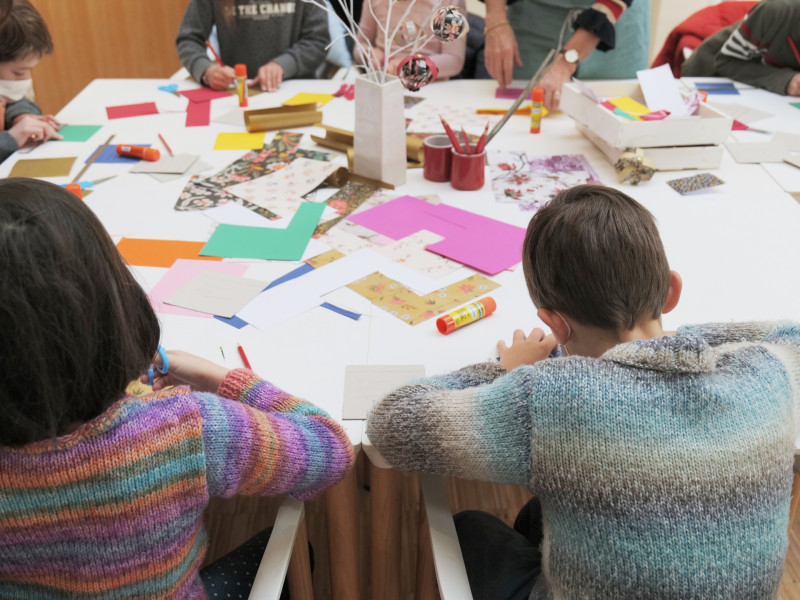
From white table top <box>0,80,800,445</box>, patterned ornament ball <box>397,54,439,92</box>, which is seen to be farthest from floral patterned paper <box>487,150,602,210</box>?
patterned ornament ball <box>397,54,439,92</box>

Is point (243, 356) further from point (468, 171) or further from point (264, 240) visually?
point (468, 171)

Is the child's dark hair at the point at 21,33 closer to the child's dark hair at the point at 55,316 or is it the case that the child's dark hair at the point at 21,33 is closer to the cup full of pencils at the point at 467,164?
the cup full of pencils at the point at 467,164

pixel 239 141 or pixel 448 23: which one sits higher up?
pixel 448 23

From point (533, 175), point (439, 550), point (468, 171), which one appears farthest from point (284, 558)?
point (533, 175)

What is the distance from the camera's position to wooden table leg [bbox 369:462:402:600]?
104cm

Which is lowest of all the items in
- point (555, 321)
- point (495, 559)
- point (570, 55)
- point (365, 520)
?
point (365, 520)

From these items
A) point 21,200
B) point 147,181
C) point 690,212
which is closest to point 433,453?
point 21,200

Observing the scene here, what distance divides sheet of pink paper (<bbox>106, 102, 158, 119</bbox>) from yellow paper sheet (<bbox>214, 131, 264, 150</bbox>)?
0.33 m

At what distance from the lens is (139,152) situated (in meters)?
1.79

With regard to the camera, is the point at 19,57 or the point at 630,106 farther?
the point at 19,57

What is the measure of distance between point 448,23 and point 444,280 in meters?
0.56

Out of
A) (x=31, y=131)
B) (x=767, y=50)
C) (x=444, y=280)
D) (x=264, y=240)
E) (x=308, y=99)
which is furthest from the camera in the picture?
(x=767, y=50)

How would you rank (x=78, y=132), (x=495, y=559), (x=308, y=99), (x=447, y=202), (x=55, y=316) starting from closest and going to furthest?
1. (x=55, y=316)
2. (x=495, y=559)
3. (x=447, y=202)
4. (x=78, y=132)
5. (x=308, y=99)

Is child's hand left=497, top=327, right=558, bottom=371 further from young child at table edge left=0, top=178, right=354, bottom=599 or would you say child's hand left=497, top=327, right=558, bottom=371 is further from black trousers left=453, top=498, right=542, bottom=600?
young child at table edge left=0, top=178, right=354, bottom=599
